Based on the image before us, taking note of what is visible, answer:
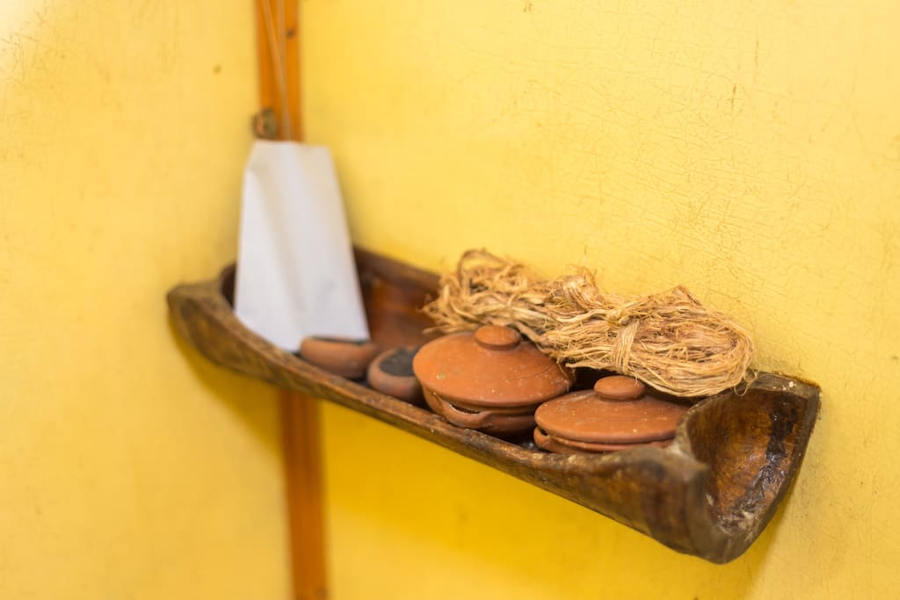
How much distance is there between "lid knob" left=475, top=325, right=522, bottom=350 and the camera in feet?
3.37

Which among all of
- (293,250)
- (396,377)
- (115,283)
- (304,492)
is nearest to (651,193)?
(396,377)

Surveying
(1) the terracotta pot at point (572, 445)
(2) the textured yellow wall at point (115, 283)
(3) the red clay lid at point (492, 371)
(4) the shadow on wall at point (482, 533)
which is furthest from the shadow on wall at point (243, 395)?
(1) the terracotta pot at point (572, 445)

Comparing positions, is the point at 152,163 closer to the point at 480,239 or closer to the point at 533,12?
the point at 480,239

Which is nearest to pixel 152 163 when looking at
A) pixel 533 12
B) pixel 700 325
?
pixel 533 12

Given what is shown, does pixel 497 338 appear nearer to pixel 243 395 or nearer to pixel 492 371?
pixel 492 371

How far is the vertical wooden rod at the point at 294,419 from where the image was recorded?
4.50ft

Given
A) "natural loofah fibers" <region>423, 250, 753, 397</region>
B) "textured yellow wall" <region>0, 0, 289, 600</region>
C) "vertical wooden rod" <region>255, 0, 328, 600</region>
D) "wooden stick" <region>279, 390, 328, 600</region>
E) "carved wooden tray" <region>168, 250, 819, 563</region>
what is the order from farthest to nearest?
"wooden stick" <region>279, 390, 328, 600</region>, "vertical wooden rod" <region>255, 0, 328, 600</region>, "textured yellow wall" <region>0, 0, 289, 600</region>, "natural loofah fibers" <region>423, 250, 753, 397</region>, "carved wooden tray" <region>168, 250, 819, 563</region>

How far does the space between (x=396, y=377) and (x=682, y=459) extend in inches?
18.7

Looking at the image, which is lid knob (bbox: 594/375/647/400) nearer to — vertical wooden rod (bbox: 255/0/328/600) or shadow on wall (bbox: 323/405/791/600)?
shadow on wall (bbox: 323/405/791/600)

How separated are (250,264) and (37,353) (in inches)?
13.6

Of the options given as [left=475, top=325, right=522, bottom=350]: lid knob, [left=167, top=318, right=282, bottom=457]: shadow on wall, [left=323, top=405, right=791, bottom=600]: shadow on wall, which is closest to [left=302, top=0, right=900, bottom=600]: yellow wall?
[left=323, top=405, right=791, bottom=600]: shadow on wall

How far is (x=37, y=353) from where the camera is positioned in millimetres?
1167

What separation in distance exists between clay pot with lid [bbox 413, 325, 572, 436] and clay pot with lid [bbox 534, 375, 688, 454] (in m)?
0.04

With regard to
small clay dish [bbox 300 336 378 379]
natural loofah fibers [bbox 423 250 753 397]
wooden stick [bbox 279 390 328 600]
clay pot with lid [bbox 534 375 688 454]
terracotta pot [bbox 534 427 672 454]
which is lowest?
wooden stick [bbox 279 390 328 600]
